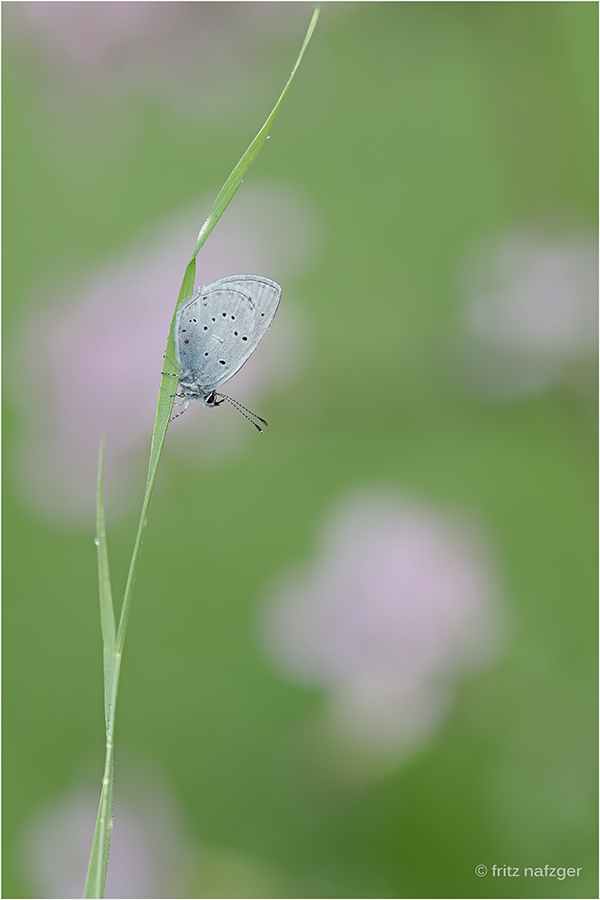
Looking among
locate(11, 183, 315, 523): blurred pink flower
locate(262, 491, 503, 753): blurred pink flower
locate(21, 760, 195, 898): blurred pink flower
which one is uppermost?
locate(11, 183, 315, 523): blurred pink flower

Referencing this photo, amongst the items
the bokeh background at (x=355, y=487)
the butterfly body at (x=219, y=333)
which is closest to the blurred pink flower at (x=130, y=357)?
the bokeh background at (x=355, y=487)

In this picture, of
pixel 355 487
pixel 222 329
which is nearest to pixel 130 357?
pixel 222 329

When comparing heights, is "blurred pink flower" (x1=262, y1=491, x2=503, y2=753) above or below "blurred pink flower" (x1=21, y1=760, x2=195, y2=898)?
above

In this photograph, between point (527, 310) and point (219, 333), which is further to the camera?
point (527, 310)

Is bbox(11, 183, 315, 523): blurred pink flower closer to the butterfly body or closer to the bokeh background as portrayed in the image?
the bokeh background

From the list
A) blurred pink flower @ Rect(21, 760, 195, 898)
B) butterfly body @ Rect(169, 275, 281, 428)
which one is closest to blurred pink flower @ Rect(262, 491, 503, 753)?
blurred pink flower @ Rect(21, 760, 195, 898)

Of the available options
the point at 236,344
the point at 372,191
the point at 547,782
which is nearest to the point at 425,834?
the point at 547,782

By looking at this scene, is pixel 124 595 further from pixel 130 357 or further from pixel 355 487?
pixel 355 487
